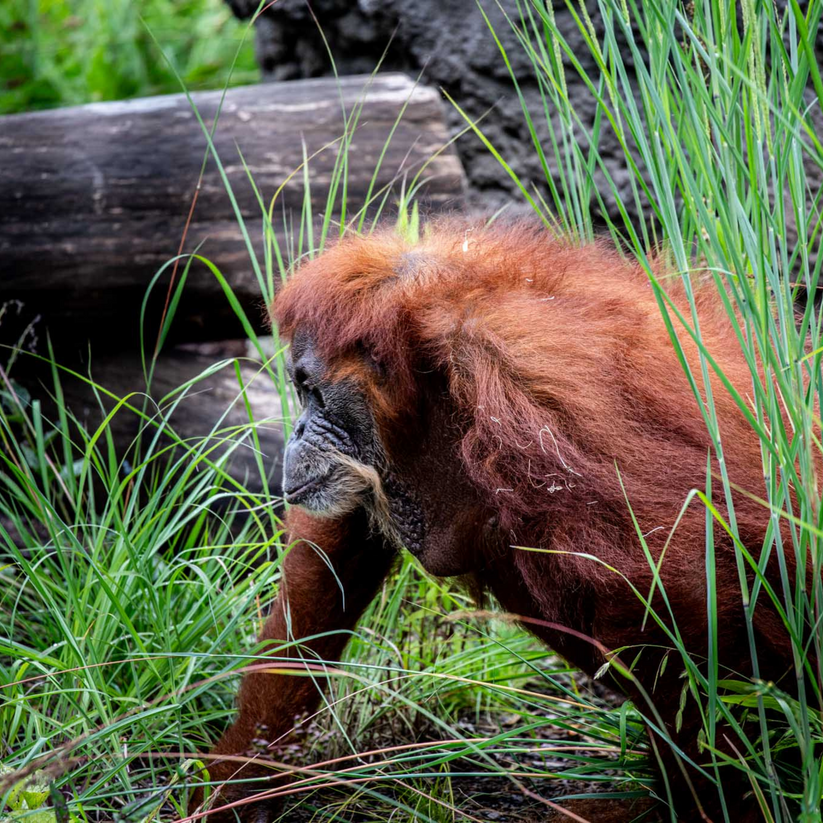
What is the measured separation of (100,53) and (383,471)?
563 cm

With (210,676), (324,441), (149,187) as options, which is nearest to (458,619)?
(324,441)

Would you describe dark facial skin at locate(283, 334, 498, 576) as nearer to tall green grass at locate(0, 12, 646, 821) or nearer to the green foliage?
tall green grass at locate(0, 12, 646, 821)

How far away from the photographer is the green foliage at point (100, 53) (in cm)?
690

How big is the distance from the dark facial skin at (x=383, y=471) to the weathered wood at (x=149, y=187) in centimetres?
160

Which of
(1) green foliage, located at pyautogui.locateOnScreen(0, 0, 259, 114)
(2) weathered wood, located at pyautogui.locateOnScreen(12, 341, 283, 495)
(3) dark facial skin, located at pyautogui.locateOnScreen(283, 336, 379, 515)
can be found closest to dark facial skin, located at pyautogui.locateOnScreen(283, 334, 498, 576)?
(3) dark facial skin, located at pyautogui.locateOnScreen(283, 336, 379, 515)

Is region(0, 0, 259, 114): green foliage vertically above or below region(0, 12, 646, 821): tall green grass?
above

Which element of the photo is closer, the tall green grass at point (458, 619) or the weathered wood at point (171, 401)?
the tall green grass at point (458, 619)

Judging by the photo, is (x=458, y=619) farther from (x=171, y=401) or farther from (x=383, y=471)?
(x=171, y=401)

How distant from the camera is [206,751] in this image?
287 cm

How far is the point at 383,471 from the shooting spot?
2.50 meters

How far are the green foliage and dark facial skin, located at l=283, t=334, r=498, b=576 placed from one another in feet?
15.7

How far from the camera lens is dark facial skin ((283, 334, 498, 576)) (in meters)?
2.41

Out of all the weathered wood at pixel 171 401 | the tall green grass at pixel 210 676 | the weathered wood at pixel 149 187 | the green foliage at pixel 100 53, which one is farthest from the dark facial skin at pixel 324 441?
the green foliage at pixel 100 53

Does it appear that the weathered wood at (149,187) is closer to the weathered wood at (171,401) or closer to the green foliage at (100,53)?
the weathered wood at (171,401)
